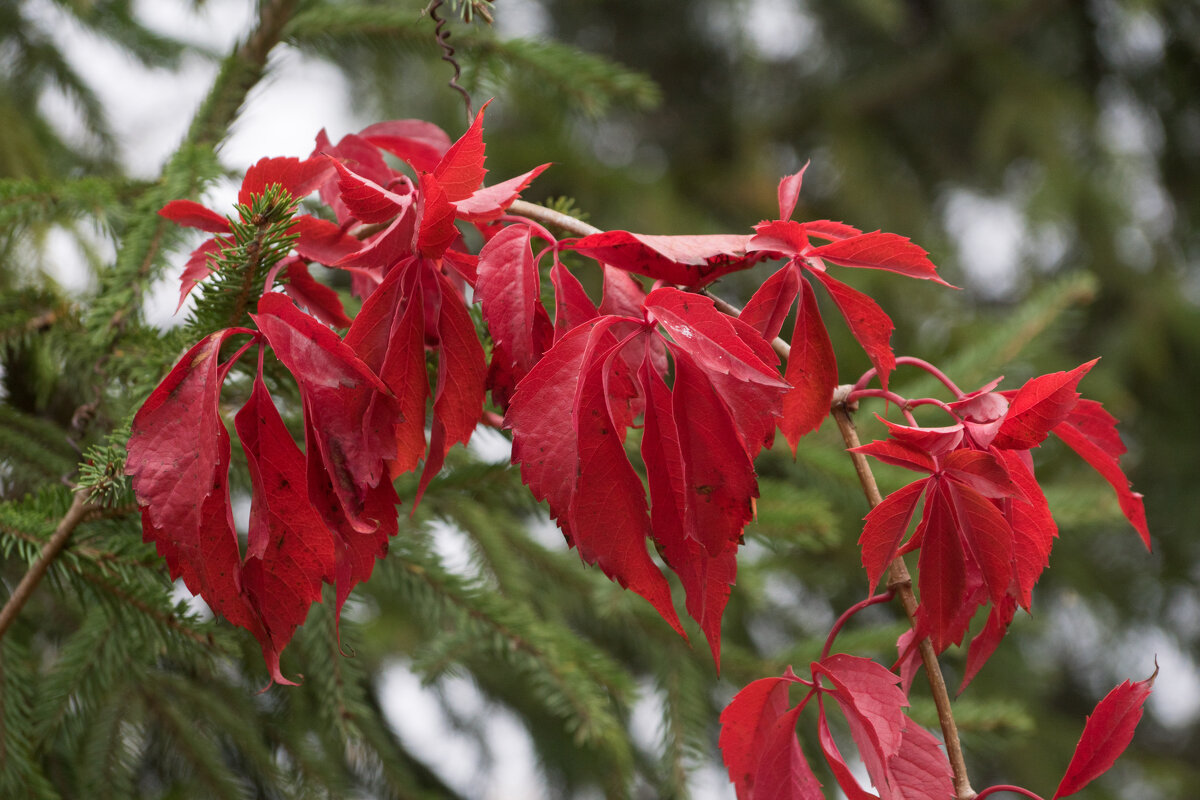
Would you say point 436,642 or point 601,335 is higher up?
point 601,335

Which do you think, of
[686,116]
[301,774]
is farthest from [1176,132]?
[301,774]

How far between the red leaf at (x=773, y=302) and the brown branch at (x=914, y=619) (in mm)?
59

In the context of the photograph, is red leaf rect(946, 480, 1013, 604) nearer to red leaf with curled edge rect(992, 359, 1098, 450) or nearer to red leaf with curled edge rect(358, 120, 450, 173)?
red leaf with curled edge rect(992, 359, 1098, 450)

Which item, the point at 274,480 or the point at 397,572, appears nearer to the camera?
the point at 274,480

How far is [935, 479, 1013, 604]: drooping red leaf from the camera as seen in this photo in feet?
1.23

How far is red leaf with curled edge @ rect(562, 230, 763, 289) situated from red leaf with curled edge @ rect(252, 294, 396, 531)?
0.11m

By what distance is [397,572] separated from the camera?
77cm

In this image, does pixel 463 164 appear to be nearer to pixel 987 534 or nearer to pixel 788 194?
pixel 788 194

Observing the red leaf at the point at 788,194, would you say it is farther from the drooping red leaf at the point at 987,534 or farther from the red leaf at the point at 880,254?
the drooping red leaf at the point at 987,534

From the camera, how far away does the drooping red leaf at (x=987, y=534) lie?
375 mm

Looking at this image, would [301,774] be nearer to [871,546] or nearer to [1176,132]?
[871,546]

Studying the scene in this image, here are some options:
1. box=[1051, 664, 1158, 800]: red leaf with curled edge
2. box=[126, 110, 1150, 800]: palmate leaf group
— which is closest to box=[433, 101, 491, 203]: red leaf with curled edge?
box=[126, 110, 1150, 800]: palmate leaf group

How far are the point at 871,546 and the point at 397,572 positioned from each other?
19.3 inches

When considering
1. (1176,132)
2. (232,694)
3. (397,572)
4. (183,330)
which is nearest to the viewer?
(183,330)
